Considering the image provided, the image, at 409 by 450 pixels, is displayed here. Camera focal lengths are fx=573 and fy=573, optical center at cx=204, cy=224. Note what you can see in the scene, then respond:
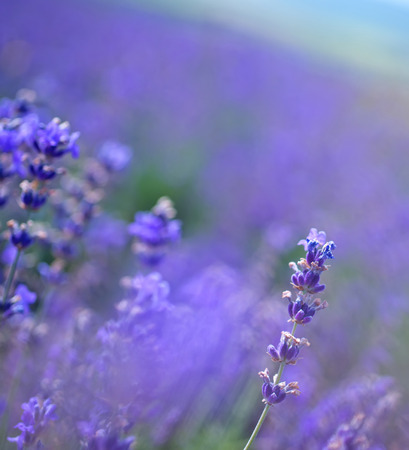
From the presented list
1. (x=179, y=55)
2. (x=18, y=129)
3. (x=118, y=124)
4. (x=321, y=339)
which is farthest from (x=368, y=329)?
(x=179, y=55)

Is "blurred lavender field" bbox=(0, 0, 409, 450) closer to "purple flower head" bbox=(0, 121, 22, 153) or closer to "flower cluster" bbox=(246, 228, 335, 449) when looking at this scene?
"purple flower head" bbox=(0, 121, 22, 153)

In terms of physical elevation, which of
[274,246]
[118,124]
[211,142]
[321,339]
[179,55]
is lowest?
[321,339]

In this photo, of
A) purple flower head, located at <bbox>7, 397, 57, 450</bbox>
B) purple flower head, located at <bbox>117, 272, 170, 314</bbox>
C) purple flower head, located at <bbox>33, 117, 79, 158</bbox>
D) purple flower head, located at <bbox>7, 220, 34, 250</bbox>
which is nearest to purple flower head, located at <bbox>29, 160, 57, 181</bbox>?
purple flower head, located at <bbox>33, 117, 79, 158</bbox>

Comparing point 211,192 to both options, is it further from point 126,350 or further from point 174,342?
point 126,350

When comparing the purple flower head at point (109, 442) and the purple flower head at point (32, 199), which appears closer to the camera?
the purple flower head at point (109, 442)

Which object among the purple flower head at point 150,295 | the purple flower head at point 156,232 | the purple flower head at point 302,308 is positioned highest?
the purple flower head at point 156,232

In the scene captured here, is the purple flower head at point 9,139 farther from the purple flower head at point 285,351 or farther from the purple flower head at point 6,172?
the purple flower head at point 285,351

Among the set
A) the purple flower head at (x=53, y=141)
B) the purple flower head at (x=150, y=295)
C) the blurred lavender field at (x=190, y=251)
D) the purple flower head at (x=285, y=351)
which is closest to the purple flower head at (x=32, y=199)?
the blurred lavender field at (x=190, y=251)

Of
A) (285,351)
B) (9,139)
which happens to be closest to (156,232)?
(9,139)
